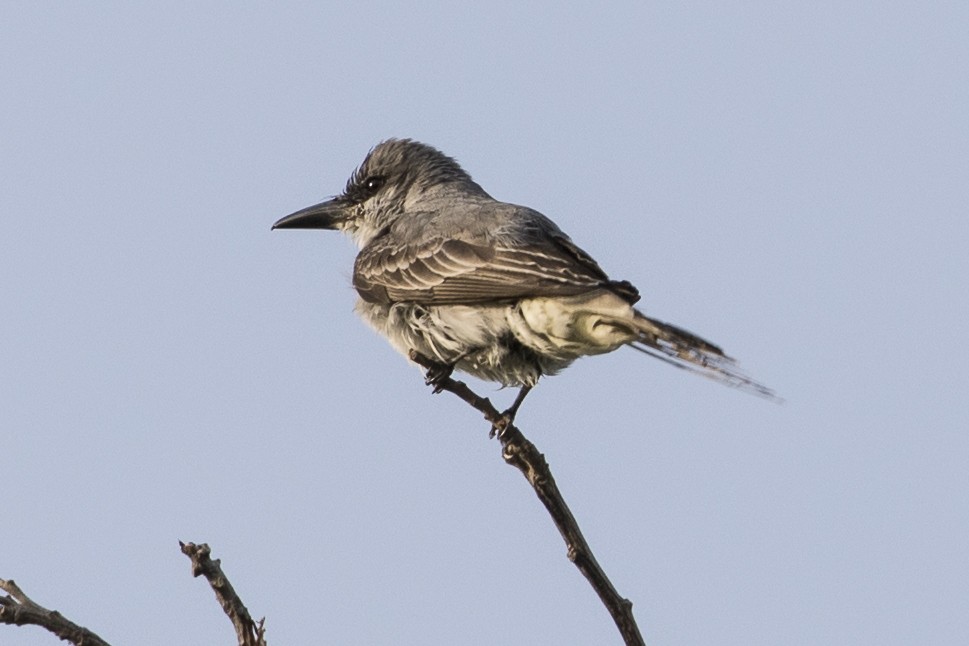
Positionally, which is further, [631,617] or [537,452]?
[537,452]

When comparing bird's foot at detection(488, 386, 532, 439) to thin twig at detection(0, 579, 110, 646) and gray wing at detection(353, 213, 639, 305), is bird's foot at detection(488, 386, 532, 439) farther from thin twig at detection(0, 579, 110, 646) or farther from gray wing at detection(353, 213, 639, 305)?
thin twig at detection(0, 579, 110, 646)

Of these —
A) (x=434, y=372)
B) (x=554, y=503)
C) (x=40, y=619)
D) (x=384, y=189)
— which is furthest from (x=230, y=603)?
(x=384, y=189)

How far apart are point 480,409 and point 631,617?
65.2 inches

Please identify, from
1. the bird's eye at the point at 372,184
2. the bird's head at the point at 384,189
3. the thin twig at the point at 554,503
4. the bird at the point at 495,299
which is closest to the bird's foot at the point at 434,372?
the bird at the point at 495,299

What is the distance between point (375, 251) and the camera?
7930mm

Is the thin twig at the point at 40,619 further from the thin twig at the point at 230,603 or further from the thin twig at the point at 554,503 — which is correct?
the thin twig at the point at 554,503

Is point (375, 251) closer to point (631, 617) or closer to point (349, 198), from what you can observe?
point (349, 198)

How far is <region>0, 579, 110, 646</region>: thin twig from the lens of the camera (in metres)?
3.72

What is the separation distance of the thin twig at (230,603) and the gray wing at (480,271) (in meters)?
2.61

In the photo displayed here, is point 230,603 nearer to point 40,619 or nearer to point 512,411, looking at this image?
point 40,619

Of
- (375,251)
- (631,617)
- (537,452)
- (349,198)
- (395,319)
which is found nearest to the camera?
(631,617)

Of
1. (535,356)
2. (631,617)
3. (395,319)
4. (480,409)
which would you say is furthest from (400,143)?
(631,617)

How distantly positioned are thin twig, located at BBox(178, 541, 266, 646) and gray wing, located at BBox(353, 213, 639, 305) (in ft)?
8.58

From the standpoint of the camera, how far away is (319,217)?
9.04 m
